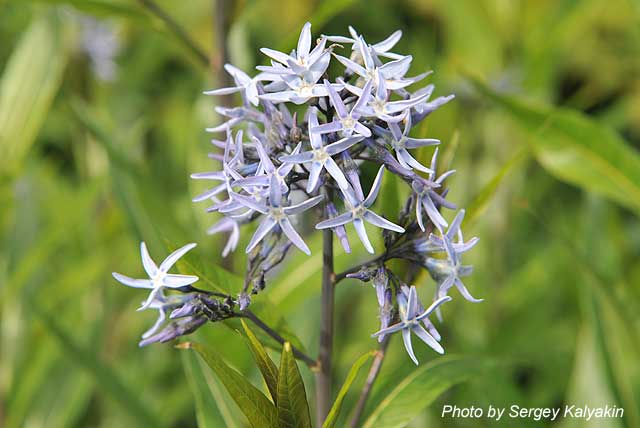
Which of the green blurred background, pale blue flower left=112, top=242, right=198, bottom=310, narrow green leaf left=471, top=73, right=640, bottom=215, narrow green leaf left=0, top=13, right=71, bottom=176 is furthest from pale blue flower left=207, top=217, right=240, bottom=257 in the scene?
narrow green leaf left=0, top=13, right=71, bottom=176

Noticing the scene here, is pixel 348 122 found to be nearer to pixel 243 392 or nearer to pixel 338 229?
pixel 338 229

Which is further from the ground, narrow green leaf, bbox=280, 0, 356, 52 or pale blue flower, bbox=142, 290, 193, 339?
narrow green leaf, bbox=280, 0, 356, 52

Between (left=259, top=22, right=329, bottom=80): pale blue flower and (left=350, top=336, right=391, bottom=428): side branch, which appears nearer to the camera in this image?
(left=259, top=22, right=329, bottom=80): pale blue flower

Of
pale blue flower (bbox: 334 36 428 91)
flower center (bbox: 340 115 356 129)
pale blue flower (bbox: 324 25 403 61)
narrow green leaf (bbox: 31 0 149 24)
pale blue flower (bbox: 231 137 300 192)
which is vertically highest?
narrow green leaf (bbox: 31 0 149 24)

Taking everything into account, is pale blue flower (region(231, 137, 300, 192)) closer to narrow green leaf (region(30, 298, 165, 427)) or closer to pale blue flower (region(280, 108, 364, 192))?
pale blue flower (region(280, 108, 364, 192))

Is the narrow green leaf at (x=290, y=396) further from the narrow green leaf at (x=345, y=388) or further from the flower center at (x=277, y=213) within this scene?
the flower center at (x=277, y=213)

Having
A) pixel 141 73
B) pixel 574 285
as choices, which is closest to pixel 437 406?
pixel 574 285
